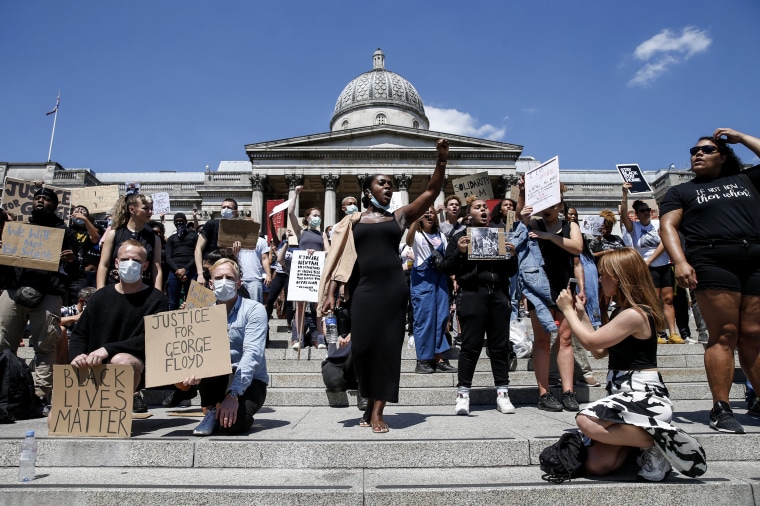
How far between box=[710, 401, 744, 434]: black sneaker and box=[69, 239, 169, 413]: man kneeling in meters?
4.51

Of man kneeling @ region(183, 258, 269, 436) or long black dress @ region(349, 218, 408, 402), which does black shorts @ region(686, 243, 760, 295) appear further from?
man kneeling @ region(183, 258, 269, 436)

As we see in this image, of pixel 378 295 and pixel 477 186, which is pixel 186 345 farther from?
pixel 477 186

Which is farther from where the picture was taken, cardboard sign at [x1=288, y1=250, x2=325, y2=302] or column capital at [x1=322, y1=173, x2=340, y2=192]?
column capital at [x1=322, y1=173, x2=340, y2=192]

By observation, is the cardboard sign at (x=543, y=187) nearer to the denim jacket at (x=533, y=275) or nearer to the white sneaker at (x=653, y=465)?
the denim jacket at (x=533, y=275)

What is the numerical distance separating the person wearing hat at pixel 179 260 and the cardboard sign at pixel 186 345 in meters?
4.61

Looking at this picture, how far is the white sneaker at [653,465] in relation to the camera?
9.76ft

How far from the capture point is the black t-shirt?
13.5ft

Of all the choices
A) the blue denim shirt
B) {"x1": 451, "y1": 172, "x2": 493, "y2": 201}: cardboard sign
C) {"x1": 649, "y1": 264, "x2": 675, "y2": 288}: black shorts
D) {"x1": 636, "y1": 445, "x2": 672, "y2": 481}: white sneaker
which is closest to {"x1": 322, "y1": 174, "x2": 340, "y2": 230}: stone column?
{"x1": 451, "y1": 172, "x2": 493, "y2": 201}: cardboard sign

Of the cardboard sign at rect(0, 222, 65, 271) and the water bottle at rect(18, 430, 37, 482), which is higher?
the cardboard sign at rect(0, 222, 65, 271)

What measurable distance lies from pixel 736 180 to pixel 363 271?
3246 millimetres

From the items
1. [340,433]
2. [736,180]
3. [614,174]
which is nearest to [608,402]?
[340,433]

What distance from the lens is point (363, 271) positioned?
13.8ft

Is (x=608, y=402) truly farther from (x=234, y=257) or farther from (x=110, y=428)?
(x=234, y=257)

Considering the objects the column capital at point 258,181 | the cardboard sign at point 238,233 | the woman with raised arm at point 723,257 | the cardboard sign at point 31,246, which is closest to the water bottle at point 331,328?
the cardboard sign at point 238,233
